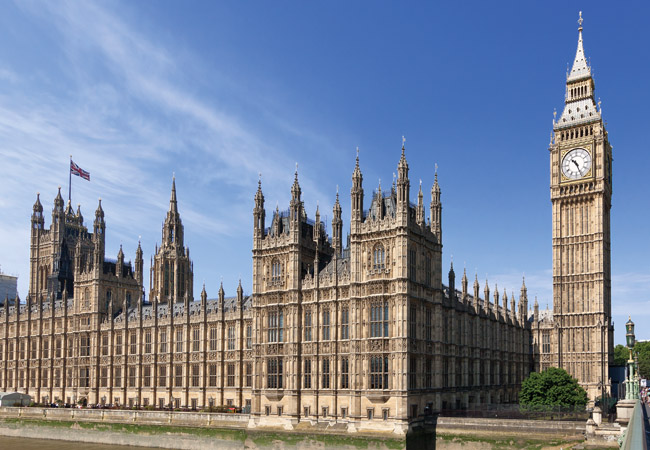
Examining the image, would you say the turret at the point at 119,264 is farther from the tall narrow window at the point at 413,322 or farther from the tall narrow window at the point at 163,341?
the tall narrow window at the point at 413,322

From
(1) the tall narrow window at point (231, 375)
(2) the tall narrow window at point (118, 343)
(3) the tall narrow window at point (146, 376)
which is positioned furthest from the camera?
(2) the tall narrow window at point (118, 343)

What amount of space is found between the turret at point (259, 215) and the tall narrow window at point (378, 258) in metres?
15.4

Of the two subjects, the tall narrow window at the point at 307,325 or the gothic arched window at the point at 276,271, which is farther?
the gothic arched window at the point at 276,271

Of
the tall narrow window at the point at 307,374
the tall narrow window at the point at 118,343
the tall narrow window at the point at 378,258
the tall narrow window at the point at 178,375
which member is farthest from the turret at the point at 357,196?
the tall narrow window at the point at 118,343

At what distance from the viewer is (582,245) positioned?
375ft

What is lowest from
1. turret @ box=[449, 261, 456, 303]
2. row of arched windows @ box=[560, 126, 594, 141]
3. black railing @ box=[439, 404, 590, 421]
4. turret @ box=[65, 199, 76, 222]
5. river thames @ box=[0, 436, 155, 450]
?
river thames @ box=[0, 436, 155, 450]

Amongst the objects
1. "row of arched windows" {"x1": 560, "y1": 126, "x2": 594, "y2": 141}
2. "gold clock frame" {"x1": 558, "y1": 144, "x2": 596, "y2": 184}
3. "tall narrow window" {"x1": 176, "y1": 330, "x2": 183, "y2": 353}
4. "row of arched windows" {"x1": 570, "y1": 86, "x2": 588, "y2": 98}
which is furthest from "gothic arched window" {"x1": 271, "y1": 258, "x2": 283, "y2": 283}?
"row of arched windows" {"x1": 570, "y1": 86, "x2": 588, "y2": 98}

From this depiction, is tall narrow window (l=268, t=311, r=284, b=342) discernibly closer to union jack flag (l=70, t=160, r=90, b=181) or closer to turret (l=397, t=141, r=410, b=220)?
turret (l=397, t=141, r=410, b=220)

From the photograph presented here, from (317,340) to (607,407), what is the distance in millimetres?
49613

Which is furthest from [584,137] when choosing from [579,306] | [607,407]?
[607,407]

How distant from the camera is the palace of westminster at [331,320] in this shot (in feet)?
226

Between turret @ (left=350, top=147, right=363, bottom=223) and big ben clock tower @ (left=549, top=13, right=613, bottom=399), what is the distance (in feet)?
183

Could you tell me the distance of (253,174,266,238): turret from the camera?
78938 mm

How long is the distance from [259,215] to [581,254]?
6146 cm
